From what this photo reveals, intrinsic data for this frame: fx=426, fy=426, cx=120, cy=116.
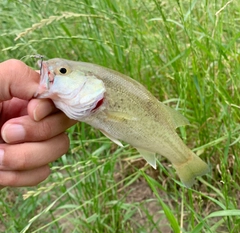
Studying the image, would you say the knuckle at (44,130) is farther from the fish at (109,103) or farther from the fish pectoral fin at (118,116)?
the fish pectoral fin at (118,116)

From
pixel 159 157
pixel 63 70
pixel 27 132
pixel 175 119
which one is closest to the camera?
pixel 63 70

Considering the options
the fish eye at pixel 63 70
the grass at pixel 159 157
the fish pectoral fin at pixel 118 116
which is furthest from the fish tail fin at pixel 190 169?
the fish eye at pixel 63 70

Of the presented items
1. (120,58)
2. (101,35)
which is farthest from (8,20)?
(120,58)

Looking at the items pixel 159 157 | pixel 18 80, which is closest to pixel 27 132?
pixel 18 80

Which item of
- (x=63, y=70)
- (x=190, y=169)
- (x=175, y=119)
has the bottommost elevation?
(x=190, y=169)

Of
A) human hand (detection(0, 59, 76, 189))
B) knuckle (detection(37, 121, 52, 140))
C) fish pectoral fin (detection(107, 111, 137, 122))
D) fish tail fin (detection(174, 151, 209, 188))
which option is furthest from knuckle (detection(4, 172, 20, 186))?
fish tail fin (detection(174, 151, 209, 188))

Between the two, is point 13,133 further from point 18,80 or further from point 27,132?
point 18,80
